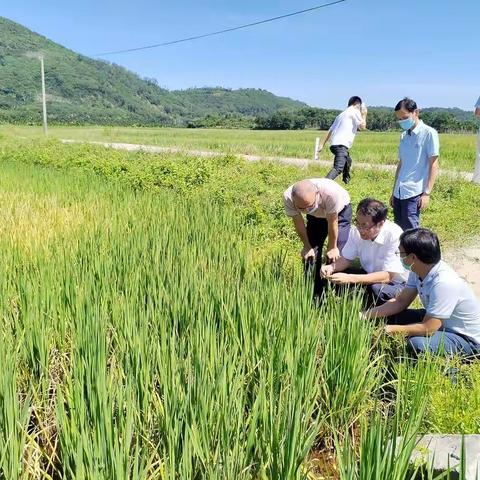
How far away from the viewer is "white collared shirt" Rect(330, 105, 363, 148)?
283 inches

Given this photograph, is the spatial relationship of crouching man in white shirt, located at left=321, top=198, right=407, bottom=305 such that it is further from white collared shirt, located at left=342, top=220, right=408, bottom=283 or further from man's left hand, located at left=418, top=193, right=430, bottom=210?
man's left hand, located at left=418, top=193, right=430, bottom=210

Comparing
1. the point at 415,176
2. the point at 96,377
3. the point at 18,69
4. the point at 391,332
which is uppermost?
the point at 18,69

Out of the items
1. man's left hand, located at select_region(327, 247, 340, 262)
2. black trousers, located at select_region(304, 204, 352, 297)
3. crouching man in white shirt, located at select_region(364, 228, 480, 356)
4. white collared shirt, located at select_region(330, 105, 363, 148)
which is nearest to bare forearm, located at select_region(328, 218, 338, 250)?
man's left hand, located at select_region(327, 247, 340, 262)

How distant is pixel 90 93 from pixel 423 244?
126722 millimetres

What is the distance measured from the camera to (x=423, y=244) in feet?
8.25

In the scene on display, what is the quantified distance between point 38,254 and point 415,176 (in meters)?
2.97

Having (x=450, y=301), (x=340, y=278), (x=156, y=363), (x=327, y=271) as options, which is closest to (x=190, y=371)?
(x=156, y=363)

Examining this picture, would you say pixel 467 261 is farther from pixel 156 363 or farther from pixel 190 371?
pixel 190 371

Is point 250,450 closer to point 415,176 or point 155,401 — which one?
point 155,401

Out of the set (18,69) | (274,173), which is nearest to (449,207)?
(274,173)

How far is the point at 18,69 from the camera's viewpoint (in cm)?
11862

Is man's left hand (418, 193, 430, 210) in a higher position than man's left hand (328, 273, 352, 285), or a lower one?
higher

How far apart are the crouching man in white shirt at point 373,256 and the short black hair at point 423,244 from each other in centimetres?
46

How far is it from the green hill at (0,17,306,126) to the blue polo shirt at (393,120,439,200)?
81.9 meters
